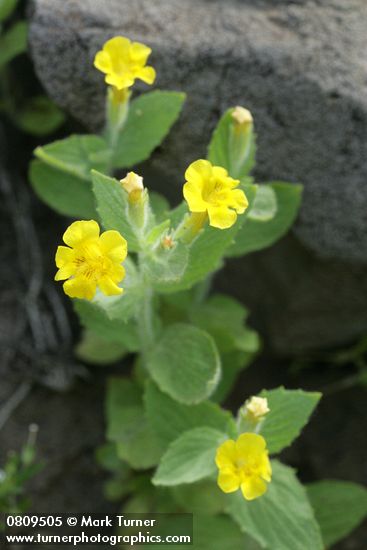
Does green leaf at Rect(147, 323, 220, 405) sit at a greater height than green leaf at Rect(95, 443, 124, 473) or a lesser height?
greater

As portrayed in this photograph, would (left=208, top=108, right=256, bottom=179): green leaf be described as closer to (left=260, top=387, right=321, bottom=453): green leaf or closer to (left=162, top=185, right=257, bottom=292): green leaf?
(left=162, top=185, right=257, bottom=292): green leaf

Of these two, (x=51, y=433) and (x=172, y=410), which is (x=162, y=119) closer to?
(x=172, y=410)

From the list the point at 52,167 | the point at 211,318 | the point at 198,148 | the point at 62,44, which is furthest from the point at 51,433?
the point at 62,44

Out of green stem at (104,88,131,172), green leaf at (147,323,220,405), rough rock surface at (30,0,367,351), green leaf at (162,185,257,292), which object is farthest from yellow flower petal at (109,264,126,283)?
rough rock surface at (30,0,367,351)

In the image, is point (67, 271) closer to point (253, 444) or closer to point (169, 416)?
point (253, 444)

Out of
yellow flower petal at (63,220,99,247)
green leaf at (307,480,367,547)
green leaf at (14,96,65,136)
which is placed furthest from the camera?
green leaf at (14,96,65,136)

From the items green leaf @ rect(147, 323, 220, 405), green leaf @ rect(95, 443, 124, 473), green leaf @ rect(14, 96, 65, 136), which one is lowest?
green leaf @ rect(95, 443, 124, 473)

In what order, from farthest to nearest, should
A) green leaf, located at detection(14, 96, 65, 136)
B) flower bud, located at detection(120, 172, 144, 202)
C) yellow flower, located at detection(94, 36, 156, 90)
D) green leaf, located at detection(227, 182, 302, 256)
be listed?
1. green leaf, located at detection(14, 96, 65, 136)
2. green leaf, located at detection(227, 182, 302, 256)
3. yellow flower, located at detection(94, 36, 156, 90)
4. flower bud, located at detection(120, 172, 144, 202)

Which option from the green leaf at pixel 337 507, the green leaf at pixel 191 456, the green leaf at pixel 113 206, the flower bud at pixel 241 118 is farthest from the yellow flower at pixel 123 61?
the green leaf at pixel 337 507
